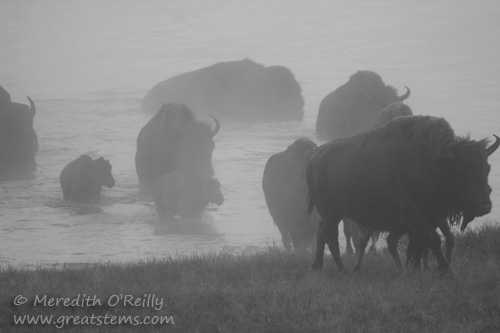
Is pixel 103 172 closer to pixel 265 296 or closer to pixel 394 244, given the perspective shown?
pixel 394 244

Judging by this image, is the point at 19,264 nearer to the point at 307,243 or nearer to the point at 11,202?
the point at 307,243

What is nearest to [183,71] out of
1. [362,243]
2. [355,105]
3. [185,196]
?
[355,105]

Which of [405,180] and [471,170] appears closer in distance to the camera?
[471,170]

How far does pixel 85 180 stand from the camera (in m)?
21.7

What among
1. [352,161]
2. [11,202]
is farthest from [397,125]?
[11,202]

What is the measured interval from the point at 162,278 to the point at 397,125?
10.2ft

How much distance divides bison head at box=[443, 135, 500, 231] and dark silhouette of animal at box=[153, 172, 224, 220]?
994 centimetres

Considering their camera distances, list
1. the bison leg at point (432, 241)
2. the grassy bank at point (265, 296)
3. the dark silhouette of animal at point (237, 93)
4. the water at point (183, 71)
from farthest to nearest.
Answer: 1. the dark silhouette of animal at point (237, 93)
2. the water at point (183, 71)
3. the bison leg at point (432, 241)
4. the grassy bank at point (265, 296)

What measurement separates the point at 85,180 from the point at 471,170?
483 inches

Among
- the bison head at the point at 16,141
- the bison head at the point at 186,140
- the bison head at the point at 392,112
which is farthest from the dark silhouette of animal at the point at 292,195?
the bison head at the point at 16,141

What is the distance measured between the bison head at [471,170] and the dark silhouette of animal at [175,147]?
13.3m

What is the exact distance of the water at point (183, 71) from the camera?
764 inches

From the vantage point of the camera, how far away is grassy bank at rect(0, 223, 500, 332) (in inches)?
385

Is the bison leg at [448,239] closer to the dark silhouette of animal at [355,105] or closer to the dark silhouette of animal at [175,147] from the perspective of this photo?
the dark silhouette of animal at [355,105]
